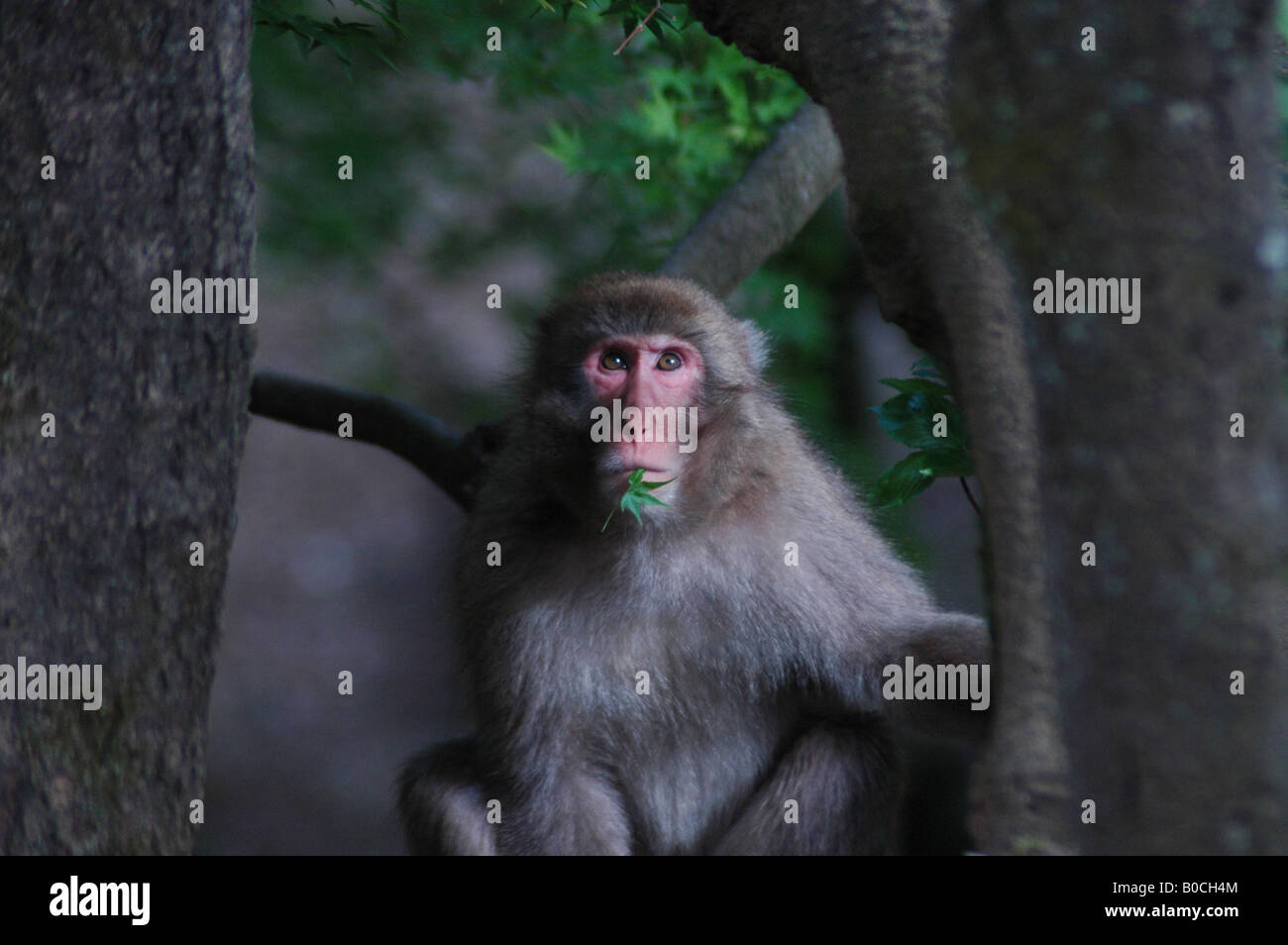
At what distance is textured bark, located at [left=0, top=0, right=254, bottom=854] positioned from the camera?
3.73 meters

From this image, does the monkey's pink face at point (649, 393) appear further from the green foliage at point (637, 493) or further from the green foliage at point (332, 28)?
the green foliage at point (332, 28)

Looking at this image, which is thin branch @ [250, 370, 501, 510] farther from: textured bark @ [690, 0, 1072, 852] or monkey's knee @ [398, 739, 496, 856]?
textured bark @ [690, 0, 1072, 852]

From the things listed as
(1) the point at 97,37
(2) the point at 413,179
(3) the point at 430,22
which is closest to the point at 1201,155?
(1) the point at 97,37

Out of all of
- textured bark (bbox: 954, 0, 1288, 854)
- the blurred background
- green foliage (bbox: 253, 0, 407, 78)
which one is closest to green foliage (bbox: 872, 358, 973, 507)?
the blurred background

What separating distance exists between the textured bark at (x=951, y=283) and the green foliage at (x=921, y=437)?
8.8 inches

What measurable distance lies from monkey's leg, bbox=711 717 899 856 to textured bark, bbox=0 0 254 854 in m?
1.69

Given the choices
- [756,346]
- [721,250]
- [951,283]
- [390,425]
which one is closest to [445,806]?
[756,346]

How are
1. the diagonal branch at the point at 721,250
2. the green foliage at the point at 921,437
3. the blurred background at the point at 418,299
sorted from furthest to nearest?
the blurred background at the point at 418,299 → the diagonal branch at the point at 721,250 → the green foliage at the point at 921,437

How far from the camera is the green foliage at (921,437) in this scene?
3.63 metres

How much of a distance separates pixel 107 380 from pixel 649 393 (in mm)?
1457

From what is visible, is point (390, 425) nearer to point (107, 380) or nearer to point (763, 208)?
point (763, 208)

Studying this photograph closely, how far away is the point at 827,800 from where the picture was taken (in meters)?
4.23

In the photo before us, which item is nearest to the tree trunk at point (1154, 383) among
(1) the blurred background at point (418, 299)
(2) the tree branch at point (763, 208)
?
(1) the blurred background at point (418, 299)

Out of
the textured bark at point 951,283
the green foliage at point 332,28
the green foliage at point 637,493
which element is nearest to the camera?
the textured bark at point 951,283
